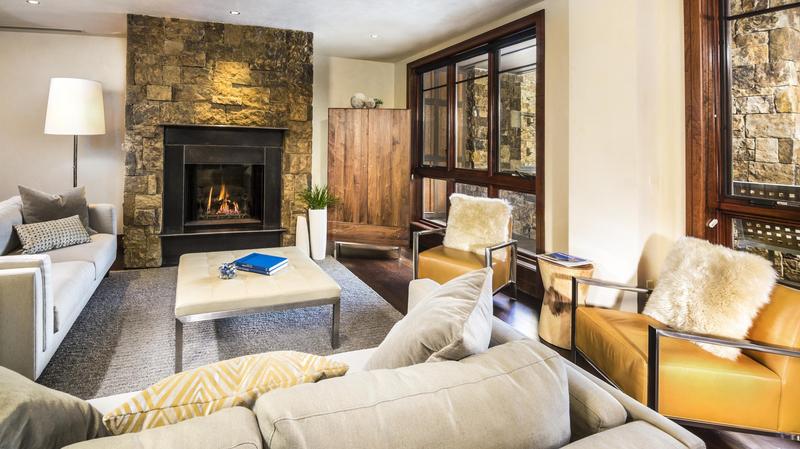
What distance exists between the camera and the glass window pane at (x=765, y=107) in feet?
7.88

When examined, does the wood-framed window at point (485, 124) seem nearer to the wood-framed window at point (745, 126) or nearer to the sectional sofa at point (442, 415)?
the wood-framed window at point (745, 126)

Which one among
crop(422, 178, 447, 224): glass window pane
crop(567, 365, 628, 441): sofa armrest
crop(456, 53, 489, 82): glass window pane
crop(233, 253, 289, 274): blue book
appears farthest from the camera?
crop(422, 178, 447, 224): glass window pane

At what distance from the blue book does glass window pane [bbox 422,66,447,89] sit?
338 centimetres

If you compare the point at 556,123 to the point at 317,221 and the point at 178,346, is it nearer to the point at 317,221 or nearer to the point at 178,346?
the point at 317,221

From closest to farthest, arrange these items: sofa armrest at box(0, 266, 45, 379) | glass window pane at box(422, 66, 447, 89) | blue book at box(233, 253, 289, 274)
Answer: sofa armrest at box(0, 266, 45, 379) < blue book at box(233, 253, 289, 274) < glass window pane at box(422, 66, 447, 89)

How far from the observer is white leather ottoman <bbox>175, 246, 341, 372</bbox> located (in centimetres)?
248

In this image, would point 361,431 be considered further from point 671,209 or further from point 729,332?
point 671,209

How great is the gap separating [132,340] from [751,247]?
3748mm

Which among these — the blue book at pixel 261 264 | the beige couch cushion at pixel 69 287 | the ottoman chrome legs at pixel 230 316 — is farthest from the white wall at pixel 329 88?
the ottoman chrome legs at pixel 230 316

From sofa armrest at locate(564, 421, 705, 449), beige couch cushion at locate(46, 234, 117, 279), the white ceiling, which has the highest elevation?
the white ceiling

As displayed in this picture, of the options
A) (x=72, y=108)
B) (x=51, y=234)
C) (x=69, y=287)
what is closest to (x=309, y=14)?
(x=72, y=108)

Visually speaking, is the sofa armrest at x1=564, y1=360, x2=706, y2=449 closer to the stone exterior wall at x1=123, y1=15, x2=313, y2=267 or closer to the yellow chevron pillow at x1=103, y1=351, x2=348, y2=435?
the yellow chevron pillow at x1=103, y1=351, x2=348, y2=435

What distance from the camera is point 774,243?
8.24ft

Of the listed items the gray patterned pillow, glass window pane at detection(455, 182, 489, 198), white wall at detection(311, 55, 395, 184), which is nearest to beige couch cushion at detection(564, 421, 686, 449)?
the gray patterned pillow
